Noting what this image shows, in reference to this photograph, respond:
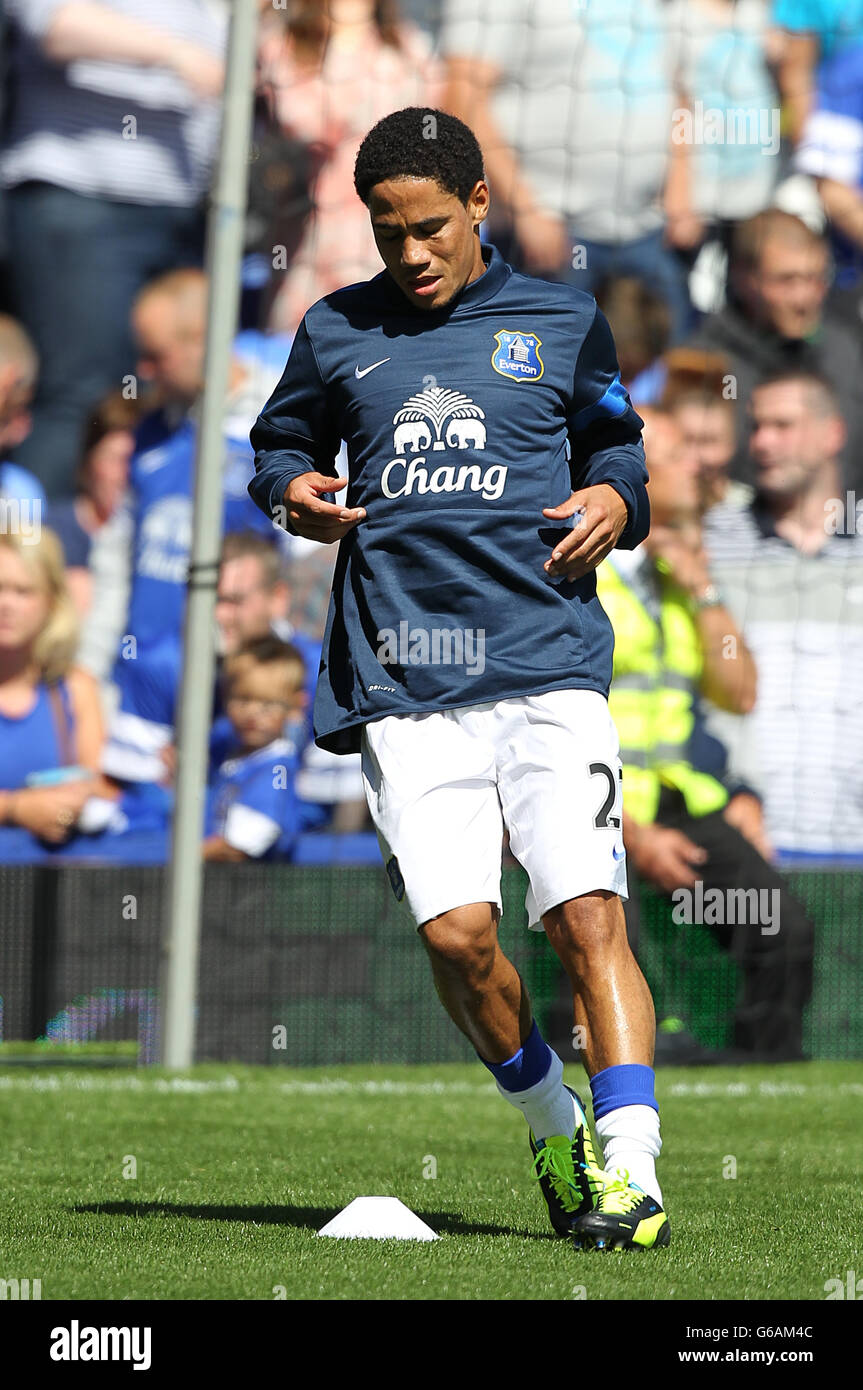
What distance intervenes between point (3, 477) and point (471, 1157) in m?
5.80

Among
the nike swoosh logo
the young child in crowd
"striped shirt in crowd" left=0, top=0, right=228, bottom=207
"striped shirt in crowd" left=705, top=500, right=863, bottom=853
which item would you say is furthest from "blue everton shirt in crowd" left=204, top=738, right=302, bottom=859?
the nike swoosh logo

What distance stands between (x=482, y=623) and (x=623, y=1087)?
95cm

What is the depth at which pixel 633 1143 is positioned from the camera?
3832 millimetres

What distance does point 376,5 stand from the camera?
9867mm

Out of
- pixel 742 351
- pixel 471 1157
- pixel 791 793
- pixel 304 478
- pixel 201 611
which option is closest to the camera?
pixel 304 478

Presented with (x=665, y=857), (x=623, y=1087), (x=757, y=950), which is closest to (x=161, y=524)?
(x=665, y=857)

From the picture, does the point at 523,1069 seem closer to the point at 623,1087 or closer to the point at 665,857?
the point at 623,1087

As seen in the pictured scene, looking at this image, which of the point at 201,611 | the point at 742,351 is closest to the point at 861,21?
the point at 742,351

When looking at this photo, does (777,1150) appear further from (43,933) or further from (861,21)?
(861,21)

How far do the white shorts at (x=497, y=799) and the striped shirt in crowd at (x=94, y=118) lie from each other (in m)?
7.62

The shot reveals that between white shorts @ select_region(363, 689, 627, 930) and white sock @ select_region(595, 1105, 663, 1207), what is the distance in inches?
16.0

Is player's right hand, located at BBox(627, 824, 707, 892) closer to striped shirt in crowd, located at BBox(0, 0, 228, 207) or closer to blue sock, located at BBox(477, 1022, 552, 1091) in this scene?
blue sock, located at BBox(477, 1022, 552, 1091)

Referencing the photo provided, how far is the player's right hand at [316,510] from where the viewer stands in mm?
4004

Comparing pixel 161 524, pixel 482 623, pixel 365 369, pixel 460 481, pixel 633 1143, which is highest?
pixel 161 524
